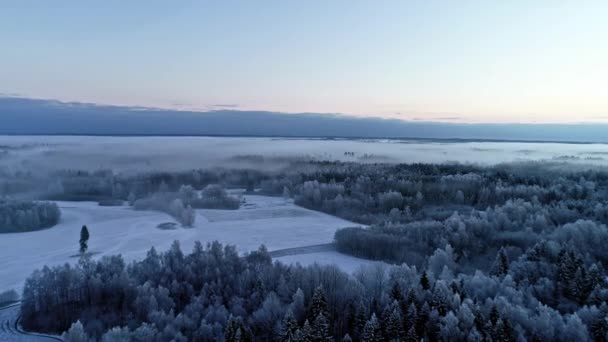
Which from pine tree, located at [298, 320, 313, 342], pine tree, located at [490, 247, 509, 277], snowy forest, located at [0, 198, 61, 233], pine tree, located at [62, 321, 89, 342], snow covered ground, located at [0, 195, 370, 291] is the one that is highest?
pine tree, located at [298, 320, 313, 342]

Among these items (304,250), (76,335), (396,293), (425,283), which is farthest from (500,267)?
(76,335)

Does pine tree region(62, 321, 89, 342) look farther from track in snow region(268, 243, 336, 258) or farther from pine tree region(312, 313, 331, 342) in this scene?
track in snow region(268, 243, 336, 258)

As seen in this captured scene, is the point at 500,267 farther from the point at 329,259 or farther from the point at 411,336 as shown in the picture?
the point at 329,259

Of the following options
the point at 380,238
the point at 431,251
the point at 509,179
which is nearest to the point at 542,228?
the point at 431,251

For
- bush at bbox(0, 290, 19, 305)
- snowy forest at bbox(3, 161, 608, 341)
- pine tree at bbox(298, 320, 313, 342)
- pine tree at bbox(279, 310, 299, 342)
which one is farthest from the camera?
bush at bbox(0, 290, 19, 305)

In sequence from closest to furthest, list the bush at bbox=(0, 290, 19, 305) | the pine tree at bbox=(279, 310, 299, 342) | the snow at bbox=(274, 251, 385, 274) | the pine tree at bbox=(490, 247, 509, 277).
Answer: the pine tree at bbox=(279, 310, 299, 342) < the bush at bbox=(0, 290, 19, 305) < the pine tree at bbox=(490, 247, 509, 277) < the snow at bbox=(274, 251, 385, 274)

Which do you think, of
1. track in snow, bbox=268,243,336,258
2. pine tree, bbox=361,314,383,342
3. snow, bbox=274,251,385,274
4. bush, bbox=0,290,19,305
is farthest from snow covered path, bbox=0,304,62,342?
track in snow, bbox=268,243,336,258

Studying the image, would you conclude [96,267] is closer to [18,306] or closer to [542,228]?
[18,306]
